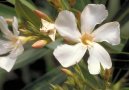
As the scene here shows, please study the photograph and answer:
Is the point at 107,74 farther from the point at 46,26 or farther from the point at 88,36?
the point at 46,26

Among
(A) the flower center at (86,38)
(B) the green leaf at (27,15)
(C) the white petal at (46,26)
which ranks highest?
(C) the white petal at (46,26)

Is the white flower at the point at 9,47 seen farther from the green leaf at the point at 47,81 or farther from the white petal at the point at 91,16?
the green leaf at the point at 47,81

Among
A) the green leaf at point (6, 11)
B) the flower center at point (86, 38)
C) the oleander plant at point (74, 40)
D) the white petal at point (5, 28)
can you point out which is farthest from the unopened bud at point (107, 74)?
the green leaf at point (6, 11)

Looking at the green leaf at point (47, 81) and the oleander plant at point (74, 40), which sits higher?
the oleander plant at point (74, 40)

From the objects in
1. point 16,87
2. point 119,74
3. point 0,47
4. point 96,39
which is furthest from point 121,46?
point 16,87

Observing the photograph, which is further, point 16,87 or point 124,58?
point 16,87

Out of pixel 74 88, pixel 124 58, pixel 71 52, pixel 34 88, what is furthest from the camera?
pixel 34 88

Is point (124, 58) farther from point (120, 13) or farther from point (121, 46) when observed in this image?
point (120, 13)

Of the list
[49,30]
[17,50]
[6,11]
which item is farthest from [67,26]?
[6,11]
